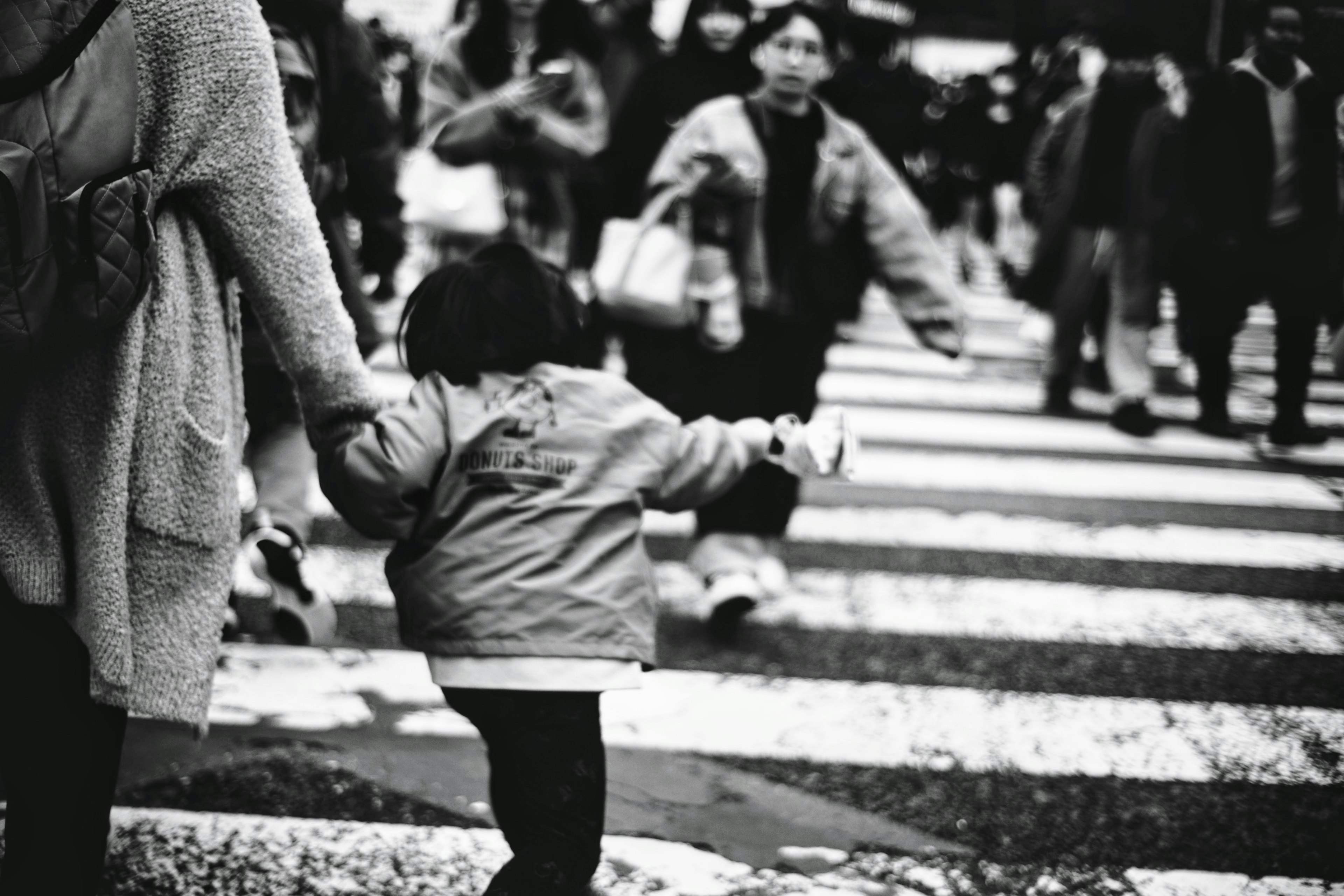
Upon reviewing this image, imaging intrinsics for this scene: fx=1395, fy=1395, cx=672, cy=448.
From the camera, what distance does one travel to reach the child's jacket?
238 centimetres

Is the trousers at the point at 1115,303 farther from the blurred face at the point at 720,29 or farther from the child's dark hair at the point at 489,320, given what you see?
the child's dark hair at the point at 489,320

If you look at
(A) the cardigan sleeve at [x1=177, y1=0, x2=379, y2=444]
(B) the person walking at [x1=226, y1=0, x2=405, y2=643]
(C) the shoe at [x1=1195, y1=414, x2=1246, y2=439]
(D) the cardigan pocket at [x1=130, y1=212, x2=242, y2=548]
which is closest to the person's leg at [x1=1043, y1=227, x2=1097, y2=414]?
(C) the shoe at [x1=1195, y1=414, x2=1246, y2=439]

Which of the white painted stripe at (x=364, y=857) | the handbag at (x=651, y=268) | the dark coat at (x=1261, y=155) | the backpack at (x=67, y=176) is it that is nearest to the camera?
the backpack at (x=67, y=176)

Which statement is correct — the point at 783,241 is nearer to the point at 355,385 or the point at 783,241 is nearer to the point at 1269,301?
the point at 355,385

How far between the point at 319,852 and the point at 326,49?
2275 mm

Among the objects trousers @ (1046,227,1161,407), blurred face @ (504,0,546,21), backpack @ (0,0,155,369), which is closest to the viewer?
backpack @ (0,0,155,369)

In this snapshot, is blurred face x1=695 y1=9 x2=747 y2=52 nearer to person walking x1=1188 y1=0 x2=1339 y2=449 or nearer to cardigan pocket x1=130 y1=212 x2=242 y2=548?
person walking x1=1188 y1=0 x2=1339 y2=449

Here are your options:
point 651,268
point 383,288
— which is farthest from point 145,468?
point 383,288

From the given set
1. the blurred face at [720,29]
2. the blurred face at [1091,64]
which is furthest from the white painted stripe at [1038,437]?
the blurred face at [1091,64]

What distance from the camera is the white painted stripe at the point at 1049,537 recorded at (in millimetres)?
5484

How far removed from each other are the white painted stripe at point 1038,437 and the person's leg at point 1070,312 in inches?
11.5

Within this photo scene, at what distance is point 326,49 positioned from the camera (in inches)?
156

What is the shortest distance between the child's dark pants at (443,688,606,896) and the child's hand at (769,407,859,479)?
0.60 m

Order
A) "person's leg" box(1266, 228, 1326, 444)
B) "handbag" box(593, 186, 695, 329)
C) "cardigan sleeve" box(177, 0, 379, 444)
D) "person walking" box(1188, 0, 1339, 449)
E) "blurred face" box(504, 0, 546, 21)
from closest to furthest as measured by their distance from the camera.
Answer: "cardigan sleeve" box(177, 0, 379, 444) < "handbag" box(593, 186, 695, 329) < "blurred face" box(504, 0, 546, 21) < "person walking" box(1188, 0, 1339, 449) < "person's leg" box(1266, 228, 1326, 444)
